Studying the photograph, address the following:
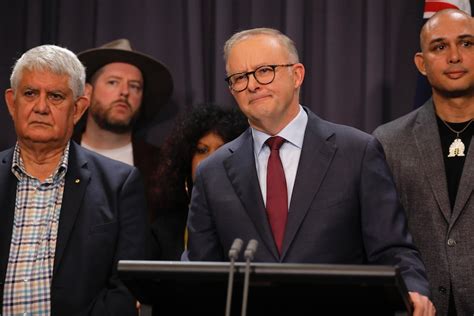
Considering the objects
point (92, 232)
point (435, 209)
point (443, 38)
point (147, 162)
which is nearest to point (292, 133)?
point (435, 209)

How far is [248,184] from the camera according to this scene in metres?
3.00

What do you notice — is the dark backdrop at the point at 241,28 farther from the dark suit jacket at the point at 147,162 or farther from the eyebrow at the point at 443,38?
the eyebrow at the point at 443,38

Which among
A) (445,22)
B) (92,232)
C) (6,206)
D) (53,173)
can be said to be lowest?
(92,232)

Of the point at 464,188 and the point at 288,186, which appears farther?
the point at 464,188

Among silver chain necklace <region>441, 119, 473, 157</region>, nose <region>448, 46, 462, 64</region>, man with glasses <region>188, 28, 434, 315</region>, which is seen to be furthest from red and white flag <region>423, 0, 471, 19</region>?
man with glasses <region>188, 28, 434, 315</region>

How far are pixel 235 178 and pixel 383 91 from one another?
1.91 m

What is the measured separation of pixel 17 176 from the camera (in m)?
3.35

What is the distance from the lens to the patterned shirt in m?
3.12

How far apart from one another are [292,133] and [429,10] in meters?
1.55

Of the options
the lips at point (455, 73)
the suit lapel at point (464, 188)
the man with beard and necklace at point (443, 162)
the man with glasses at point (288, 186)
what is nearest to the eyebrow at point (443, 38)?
the man with beard and necklace at point (443, 162)

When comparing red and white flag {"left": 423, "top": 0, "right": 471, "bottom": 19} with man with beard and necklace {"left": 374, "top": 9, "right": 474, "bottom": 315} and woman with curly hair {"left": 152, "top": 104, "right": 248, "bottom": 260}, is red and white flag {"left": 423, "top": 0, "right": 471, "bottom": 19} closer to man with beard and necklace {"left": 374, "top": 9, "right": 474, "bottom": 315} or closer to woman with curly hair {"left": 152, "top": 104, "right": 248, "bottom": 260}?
man with beard and necklace {"left": 374, "top": 9, "right": 474, "bottom": 315}

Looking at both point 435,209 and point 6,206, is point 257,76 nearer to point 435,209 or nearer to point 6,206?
point 435,209

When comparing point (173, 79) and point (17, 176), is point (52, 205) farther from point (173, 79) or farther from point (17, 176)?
point (173, 79)

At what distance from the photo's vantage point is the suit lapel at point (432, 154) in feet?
11.2
